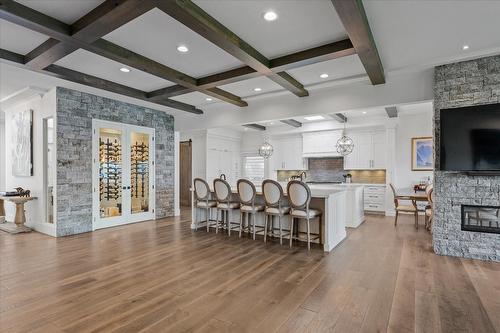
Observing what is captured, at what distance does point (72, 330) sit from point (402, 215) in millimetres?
7835

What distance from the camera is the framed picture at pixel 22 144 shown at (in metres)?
5.68

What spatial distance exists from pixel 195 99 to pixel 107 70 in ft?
6.78

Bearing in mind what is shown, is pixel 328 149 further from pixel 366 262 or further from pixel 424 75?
pixel 366 262

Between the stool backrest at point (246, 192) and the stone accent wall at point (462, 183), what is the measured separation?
291 centimetres

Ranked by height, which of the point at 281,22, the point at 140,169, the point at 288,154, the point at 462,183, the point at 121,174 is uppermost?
the point at 281,22

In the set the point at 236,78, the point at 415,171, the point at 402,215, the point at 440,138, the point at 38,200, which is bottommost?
the point at 402,215

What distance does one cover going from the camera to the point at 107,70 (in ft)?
14.4

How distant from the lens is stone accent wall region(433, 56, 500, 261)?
373cm

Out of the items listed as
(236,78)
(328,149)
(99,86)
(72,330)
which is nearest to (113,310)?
(72,330)

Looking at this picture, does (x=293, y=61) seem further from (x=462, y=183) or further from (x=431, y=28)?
(x=462, y=183)

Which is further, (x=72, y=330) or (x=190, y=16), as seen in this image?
(x=190, y=16)

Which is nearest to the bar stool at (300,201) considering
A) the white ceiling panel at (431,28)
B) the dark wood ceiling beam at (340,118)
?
the white ceiling panel at (431,28)

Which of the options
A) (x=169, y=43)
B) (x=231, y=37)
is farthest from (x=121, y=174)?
(x=231, y=37)

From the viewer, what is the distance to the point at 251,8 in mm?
2670
